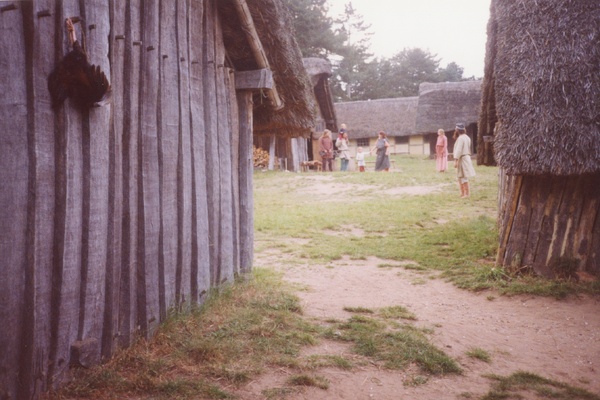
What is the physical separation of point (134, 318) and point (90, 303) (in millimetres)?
591

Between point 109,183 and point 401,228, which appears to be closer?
point 109,183

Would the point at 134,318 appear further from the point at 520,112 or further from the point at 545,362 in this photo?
the point at 520,112

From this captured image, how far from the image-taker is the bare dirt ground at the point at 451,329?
128 inches

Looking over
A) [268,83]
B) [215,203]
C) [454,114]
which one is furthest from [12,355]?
[454,114]

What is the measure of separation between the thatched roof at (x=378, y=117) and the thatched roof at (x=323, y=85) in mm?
7920

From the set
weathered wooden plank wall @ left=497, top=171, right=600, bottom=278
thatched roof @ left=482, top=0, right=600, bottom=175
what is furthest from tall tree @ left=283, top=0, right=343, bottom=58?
weathered wooden plank wall @ left=497, top=171, right=600, bottom=278

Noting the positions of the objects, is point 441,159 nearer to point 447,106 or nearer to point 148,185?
point 447,106

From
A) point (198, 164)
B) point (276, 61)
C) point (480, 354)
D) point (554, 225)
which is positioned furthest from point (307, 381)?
point (554, 225)

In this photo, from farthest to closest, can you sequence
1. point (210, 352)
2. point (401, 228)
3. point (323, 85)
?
point (323, 85)
point (401, 228)
point (210, 352)

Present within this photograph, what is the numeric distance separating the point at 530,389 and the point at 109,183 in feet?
10.4

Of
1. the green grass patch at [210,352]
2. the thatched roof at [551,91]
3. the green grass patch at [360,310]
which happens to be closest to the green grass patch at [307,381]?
the green grass patch at [210,352]

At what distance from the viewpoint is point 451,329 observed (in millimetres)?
4402

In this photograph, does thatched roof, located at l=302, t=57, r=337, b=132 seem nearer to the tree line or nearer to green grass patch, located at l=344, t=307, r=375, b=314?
the tree line

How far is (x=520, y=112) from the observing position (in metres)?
5.46
